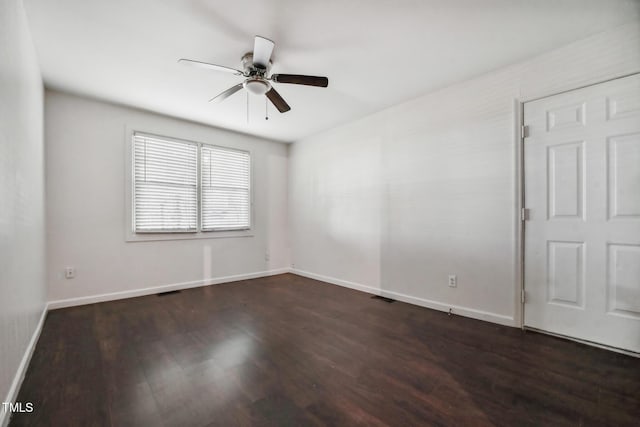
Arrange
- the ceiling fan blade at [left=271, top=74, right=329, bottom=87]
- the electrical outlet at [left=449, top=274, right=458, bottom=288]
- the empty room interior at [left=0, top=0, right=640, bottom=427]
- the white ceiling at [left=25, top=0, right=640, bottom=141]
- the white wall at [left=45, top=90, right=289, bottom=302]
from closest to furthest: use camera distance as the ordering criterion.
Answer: the empty room interior at [left=0, top=0, right=640, bottom=427]
the white ceiling at [left=25, top=0, right=640, bottom=141]
the ceiling fan blade at [left=271, top=74, right=329, bottom=87]
the electrical outlet at [left=449, top=274, right=458, bottom=288]
the white wall at [left=45, top=90, right=289, bottom=302]

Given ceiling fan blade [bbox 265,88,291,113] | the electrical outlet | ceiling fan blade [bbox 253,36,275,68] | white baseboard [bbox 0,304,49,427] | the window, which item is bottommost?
white baseboard [bbox 0,304,49,427]

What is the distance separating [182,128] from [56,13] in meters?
2.22

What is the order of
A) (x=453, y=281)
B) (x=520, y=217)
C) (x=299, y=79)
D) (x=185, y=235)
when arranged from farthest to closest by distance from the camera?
1. (x=185, y=235)
2. (x=453, y=281)
3. (x=520, y=217)
4. (x=299, y=79)

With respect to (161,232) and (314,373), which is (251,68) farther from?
(161,232)

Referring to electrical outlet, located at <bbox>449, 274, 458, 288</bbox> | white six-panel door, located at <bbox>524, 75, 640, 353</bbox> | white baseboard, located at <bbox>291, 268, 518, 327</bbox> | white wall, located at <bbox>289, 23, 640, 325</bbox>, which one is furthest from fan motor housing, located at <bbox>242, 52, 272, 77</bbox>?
white baseboard, located at <bbox>291, 268, 518, 327</bbox>

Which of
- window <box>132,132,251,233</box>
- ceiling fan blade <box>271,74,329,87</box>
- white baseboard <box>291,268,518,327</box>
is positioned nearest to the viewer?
ceiling fan blade <box>271,74,329,87</box>

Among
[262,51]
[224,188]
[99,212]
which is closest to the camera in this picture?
[262,51]

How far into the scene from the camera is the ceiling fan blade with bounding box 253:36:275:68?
205 centimetres

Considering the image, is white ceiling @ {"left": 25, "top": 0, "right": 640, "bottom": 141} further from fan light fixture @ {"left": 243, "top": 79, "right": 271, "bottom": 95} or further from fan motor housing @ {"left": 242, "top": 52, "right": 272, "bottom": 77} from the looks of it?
fan light fixture @ {"left": 243, "top": 79, "right": 271, "bottom": 95}

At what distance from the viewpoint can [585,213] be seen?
7.69 feet

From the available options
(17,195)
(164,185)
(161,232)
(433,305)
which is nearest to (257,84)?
(17,195)

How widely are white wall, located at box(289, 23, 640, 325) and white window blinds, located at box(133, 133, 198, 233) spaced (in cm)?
223

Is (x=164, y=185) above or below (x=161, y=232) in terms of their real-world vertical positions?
above

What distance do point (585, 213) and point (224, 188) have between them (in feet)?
15.1
